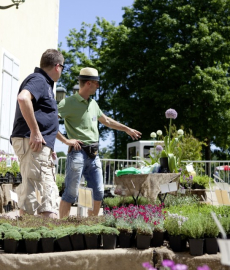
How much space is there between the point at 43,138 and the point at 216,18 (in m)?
21.1

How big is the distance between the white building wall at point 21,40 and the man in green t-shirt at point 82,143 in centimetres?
532

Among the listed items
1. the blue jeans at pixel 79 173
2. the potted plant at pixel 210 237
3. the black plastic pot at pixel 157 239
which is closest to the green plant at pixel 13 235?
the black plastic pot at pixel 157 239

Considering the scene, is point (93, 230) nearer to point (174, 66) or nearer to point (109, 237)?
point (109, 237)

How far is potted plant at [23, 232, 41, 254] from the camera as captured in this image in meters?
3.24

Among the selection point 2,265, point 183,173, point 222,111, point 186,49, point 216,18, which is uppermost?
point 216,18

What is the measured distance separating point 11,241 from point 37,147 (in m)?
0.81

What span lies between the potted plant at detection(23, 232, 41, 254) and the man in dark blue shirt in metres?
0.61

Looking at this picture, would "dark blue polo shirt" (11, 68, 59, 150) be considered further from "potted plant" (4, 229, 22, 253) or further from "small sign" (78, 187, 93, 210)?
"potted plant" (4, 229, 22, 253)

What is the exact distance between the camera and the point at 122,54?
24406mm

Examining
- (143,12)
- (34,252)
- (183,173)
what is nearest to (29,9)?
(183,173)

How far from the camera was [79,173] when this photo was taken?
4.73m

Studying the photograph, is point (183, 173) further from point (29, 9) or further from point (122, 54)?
point (122, 54)

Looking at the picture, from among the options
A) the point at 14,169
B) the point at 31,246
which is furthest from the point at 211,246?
the point at 14,169

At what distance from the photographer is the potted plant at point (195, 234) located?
335 cm
